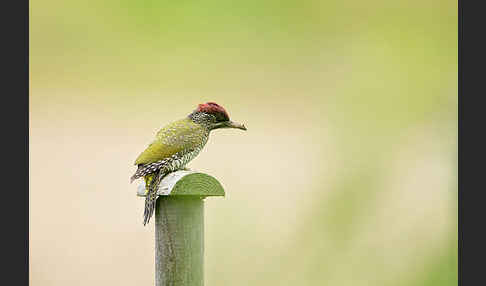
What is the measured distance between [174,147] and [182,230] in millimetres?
444

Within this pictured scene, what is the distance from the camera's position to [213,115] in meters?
3.41

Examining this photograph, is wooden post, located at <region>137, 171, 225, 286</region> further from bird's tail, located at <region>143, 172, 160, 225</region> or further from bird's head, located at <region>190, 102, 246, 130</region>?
bird's head, located at <region>190, 102, 246, 130</region>

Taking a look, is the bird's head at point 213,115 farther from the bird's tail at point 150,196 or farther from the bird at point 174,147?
the bird's tail at point 150,196

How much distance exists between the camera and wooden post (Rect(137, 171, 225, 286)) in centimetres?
303

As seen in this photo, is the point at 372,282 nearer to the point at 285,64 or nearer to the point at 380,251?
the point at 380,251

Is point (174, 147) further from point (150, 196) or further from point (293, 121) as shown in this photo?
point (293, 121)

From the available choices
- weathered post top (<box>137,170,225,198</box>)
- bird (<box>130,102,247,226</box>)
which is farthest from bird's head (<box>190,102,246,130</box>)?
weathered post top (<box>137,170,225,198</box>)

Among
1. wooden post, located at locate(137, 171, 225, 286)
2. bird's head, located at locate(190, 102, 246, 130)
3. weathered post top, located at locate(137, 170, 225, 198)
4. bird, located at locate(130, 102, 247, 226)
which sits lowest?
wooden post, located at locate(137, 171, 225, 286)

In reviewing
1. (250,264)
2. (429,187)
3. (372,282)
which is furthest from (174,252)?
(429,187)

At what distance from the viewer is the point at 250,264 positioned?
21.2 ft

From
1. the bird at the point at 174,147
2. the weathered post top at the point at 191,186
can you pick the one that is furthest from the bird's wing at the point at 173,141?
the weathered post top at the point at 191,186

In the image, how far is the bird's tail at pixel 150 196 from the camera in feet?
9.78

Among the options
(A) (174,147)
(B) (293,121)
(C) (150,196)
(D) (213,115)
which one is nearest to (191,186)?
(C) (150,196)

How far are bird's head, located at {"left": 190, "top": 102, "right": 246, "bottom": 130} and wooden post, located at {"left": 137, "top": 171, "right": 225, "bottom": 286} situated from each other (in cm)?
45
